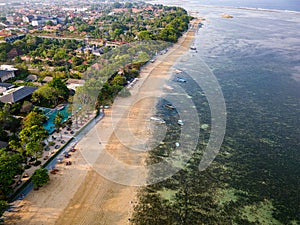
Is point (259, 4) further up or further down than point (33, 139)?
further up

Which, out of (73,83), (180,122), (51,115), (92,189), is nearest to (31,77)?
(73,83)

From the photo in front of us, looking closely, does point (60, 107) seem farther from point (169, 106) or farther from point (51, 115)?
point (169, 106)

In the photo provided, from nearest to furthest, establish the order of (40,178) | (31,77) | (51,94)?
(40,178) < (51,94) < (31,77)

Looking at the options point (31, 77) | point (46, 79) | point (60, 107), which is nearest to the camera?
point (60, 107)

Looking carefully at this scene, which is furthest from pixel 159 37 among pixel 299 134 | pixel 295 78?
pixel 299 134

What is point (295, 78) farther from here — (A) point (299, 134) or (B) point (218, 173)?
(B) point (218, 173)

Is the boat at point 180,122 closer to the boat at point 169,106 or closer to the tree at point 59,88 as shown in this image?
the boat at point 169,106
